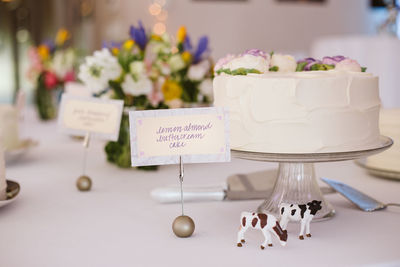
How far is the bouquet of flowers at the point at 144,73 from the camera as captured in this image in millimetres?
1557

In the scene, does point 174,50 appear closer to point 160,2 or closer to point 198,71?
point 198,71

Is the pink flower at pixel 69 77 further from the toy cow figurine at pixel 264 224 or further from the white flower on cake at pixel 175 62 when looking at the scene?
the toy cow figurine at pixel 264 224

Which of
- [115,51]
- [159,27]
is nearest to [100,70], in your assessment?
[115,51]

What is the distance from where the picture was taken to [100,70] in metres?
1.56

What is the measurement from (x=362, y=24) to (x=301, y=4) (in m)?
0.89

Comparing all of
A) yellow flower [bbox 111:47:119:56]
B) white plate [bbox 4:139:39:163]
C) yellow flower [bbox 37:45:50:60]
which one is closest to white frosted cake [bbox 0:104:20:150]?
white plate [bbox 4:139:39:163]

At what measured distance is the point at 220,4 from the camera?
466 cm

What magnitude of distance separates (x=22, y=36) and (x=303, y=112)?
6463mm

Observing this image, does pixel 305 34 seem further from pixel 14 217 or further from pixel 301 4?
pixel 14 217

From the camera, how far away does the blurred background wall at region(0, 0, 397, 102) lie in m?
4.46

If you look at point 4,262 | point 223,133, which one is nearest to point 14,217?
point 4,262

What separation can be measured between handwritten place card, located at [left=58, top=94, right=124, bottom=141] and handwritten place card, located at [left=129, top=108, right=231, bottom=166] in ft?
1.27

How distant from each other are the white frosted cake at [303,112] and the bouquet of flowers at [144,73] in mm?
623

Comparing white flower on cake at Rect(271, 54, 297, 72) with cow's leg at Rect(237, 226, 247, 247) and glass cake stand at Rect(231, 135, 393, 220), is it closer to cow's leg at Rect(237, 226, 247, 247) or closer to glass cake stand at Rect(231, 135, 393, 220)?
glass cake stand at Rect(231, 135, 393, 220)
